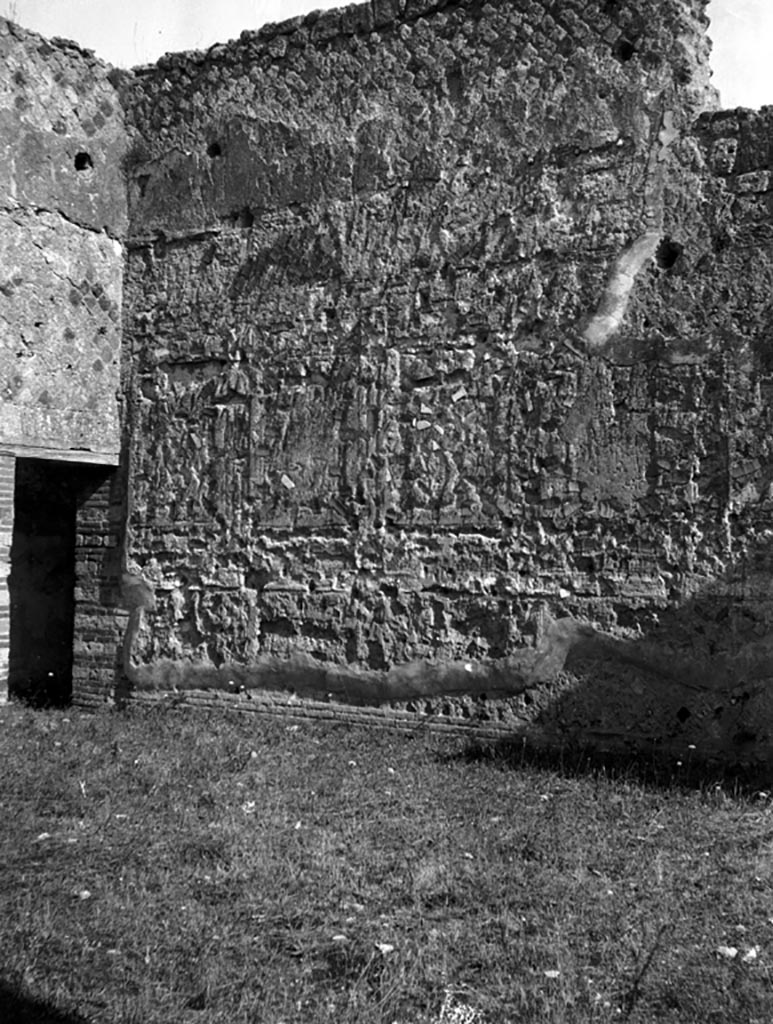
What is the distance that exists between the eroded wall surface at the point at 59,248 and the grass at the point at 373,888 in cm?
237

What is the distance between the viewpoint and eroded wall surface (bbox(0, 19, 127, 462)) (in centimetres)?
784

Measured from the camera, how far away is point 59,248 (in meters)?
8.10

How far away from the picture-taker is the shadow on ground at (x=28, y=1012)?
3240mm

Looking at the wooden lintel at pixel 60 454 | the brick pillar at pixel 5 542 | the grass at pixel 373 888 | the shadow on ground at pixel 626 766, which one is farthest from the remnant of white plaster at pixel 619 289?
the brick pillar at pixel 5 542

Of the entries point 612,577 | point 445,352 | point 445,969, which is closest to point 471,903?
point 445,969

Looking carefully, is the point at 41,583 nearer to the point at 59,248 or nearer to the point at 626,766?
the point at 59,248

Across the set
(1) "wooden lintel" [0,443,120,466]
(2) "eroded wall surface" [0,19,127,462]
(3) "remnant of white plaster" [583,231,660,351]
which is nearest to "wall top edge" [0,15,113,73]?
(2) "eroded wall surface" [0,19,127,462]

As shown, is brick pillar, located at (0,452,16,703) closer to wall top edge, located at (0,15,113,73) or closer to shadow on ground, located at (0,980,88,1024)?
wall top edge, located at (0,15,113,73)

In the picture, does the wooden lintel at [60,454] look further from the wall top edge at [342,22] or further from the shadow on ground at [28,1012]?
the shadow on ground at [28,1012]

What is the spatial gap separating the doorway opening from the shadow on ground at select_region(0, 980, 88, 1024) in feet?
20.0

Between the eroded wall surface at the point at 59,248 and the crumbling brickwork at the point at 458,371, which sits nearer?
the crumbling brickwork at the point at 458,371

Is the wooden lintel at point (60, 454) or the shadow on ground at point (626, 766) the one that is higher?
the wooden lintel at point (60, 454)

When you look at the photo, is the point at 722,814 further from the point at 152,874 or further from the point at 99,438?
the point at 99,438

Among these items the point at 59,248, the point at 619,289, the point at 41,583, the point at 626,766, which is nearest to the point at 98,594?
the point at 41,583
